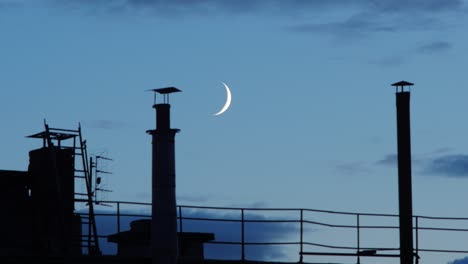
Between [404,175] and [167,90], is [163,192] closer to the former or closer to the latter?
[167,90]

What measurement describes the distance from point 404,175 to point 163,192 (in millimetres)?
7931

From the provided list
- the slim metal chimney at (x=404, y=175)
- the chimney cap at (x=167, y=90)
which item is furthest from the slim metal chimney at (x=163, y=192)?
the slim metal chimney at (x=404, y=175)

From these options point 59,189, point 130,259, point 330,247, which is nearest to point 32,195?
point 59,189

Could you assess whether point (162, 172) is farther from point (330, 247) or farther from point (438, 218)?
point (438, 218)

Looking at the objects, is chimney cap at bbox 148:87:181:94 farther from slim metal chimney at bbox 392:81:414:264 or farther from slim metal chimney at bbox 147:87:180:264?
slim metal chimney at bbox 392:81:414:264

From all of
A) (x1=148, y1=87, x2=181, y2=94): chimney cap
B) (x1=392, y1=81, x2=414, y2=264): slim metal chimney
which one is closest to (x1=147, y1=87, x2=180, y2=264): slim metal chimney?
(x1=148, y1=87, x2=181, y2=94): chimney cap

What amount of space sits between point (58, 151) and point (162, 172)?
9146 mm

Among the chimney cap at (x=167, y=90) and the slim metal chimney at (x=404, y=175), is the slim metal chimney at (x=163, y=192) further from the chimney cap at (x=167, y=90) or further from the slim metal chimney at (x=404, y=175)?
the slim metal chimney at (x=404, y=175)

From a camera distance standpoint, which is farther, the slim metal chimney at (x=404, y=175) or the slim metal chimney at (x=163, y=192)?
the slim metal chimney at (x=404, y=175)

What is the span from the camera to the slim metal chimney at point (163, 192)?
1146 inches

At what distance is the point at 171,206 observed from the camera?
29.5 metres

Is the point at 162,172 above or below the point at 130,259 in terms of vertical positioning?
above

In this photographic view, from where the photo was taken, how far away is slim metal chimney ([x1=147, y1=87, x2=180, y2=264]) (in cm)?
2911

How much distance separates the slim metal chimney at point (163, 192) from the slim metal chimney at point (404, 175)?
7437mm
